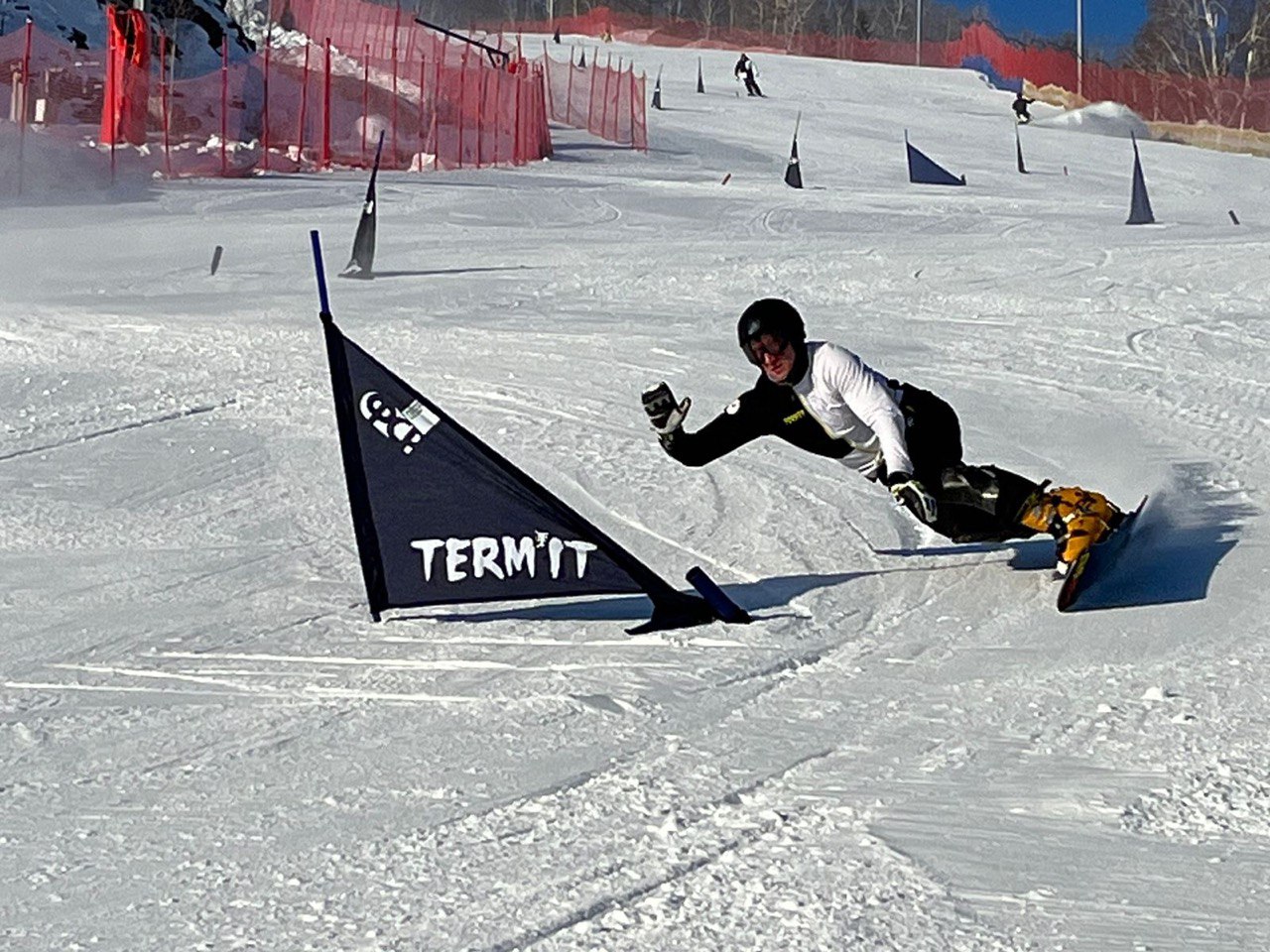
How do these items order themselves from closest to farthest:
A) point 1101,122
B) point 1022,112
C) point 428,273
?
point 428,273 → point 1022,112 → point 1101,122

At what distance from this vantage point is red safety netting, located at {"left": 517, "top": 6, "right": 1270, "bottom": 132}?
193ft

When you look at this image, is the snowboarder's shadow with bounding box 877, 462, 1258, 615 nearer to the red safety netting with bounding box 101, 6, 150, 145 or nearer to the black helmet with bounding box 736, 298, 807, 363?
the black helmet with bounding box 736, 298, 807, 363

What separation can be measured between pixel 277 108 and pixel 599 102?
13.3 metres

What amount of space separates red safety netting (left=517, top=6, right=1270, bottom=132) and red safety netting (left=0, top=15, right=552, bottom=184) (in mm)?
27056

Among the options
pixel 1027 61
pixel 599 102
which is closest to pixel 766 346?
pixel 599 102

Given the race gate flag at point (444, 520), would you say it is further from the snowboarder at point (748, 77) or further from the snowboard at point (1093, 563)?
the snowboarder at point (748, 77)

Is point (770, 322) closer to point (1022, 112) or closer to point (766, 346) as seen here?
point (766, 346)

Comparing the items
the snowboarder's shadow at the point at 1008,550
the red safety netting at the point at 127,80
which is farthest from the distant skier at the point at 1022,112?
the snowboarder's shadow at the point at 1008,550

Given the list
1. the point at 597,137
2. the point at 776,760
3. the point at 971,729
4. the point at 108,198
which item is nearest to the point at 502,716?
the point at 776,760

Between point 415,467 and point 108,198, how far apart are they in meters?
19.3

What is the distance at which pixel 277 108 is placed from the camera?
3186 cm

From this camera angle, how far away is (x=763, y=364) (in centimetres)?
712

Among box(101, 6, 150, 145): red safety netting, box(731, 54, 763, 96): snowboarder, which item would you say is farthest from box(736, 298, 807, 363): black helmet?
box(731, 54, 763, 96): snowboarder

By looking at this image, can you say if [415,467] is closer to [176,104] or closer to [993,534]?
[993,534]
